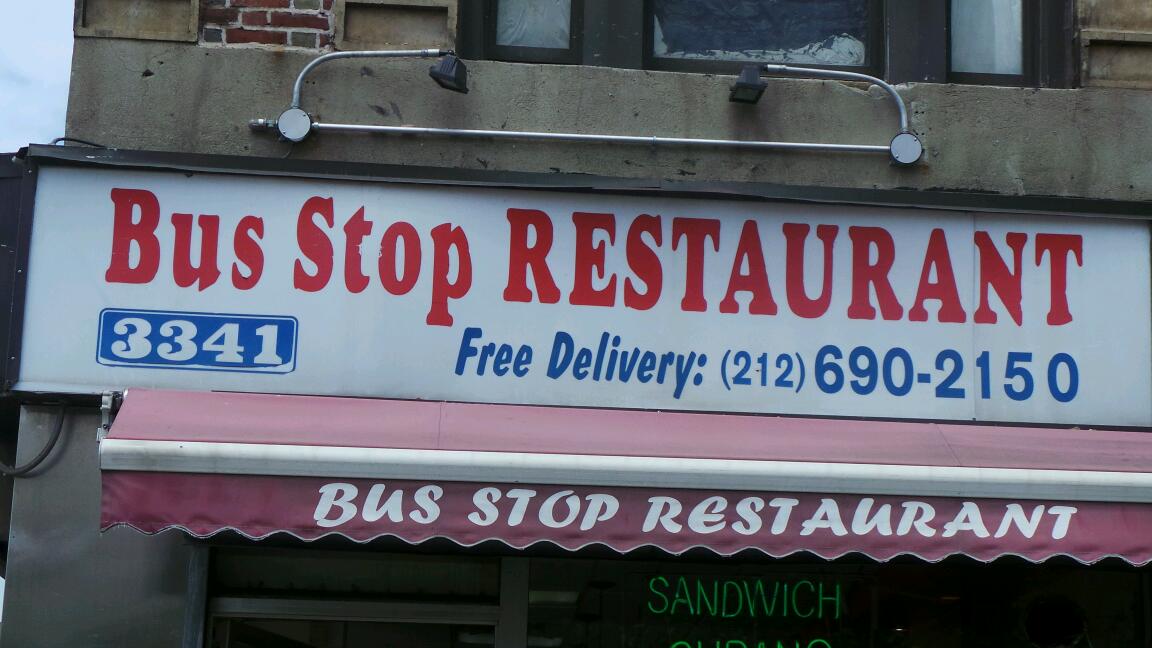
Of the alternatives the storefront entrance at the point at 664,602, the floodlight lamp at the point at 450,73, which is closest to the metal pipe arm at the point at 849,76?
the floodlight lamp at the point at 450,73

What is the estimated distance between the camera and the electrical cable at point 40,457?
223 inches

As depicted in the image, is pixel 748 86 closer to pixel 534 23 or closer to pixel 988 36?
pixel 534 23

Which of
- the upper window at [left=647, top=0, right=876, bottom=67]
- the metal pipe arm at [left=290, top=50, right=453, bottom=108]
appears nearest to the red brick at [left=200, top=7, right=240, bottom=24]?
the metal pipe arm at [left=290, top=50, right=453, bottom=108]

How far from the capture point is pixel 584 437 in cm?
528

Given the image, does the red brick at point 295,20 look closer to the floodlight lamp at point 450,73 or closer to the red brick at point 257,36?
the red brick at point 257,36

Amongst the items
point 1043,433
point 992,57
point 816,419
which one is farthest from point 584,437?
point 992,57

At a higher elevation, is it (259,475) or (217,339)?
(217,339)

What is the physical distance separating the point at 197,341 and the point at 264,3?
166 cm

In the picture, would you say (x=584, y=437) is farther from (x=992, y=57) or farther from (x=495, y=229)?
(x=992, y=57)

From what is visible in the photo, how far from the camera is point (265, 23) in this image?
6.18m

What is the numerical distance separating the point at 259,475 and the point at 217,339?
1.20 metres

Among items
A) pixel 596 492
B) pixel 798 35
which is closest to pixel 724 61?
pixel 798 35

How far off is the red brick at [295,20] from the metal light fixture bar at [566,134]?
21 centimetres

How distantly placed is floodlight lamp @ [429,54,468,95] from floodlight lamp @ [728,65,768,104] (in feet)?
4.19
